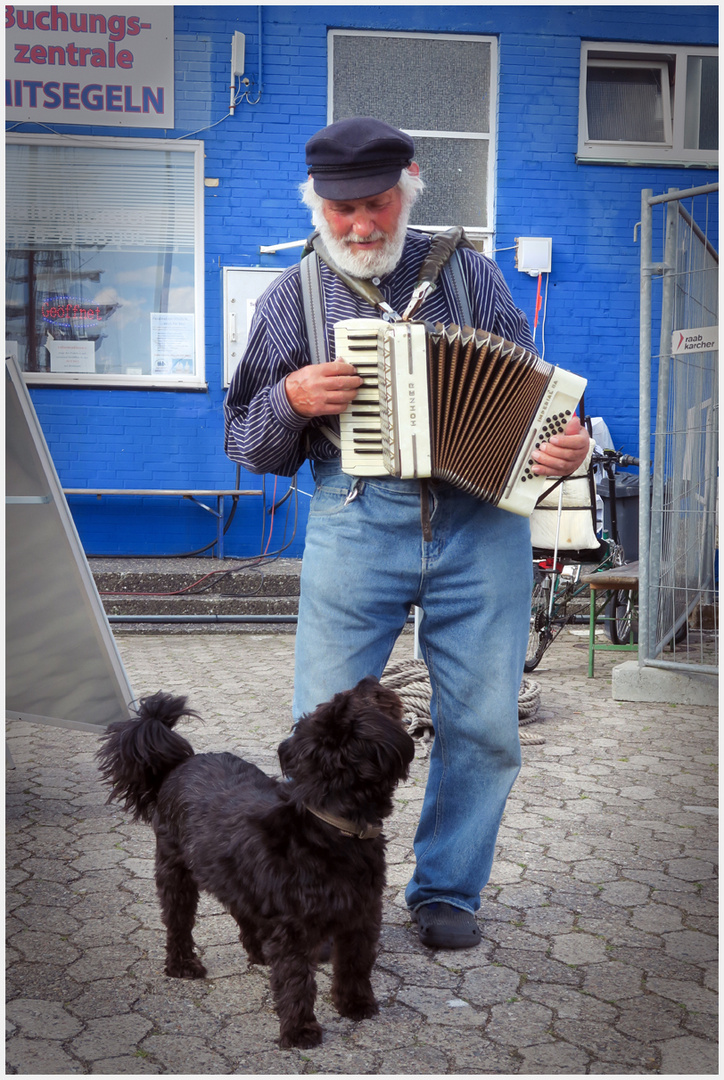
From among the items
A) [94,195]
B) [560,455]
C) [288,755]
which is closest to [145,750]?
[288,755]

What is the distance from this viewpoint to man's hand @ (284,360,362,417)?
8.21 ft

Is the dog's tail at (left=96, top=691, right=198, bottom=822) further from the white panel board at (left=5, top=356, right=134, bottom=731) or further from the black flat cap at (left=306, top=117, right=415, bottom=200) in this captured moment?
the black flat cap at (left=306, top=117, right=415, bottom=200)

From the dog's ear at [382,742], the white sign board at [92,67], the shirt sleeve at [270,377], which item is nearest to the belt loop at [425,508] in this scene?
the shirt sleeve at [270,377]

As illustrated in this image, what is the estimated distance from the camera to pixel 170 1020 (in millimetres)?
2506

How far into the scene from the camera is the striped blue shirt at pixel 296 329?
2.74 metres

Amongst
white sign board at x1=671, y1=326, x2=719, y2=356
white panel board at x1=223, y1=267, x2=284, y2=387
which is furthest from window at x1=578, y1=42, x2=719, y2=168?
white sign board at x1=671, y1=326, x2=719, y2=356

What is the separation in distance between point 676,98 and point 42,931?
365 inches

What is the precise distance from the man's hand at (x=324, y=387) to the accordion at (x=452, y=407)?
0.05 metres

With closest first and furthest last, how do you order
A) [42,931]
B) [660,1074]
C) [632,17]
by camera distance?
[660,1074]
[42,931]
[632,17]

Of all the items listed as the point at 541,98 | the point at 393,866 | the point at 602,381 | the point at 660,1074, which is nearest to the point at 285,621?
the point at 602,381

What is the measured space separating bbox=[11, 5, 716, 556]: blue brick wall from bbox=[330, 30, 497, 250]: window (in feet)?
0.45

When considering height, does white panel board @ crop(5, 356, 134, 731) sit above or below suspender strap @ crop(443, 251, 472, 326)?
below

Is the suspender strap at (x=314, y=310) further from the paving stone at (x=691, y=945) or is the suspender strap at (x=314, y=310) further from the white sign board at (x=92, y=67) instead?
the white sign board at (x=92, y=67)

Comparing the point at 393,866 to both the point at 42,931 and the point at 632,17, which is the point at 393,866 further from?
the point at 632,17
